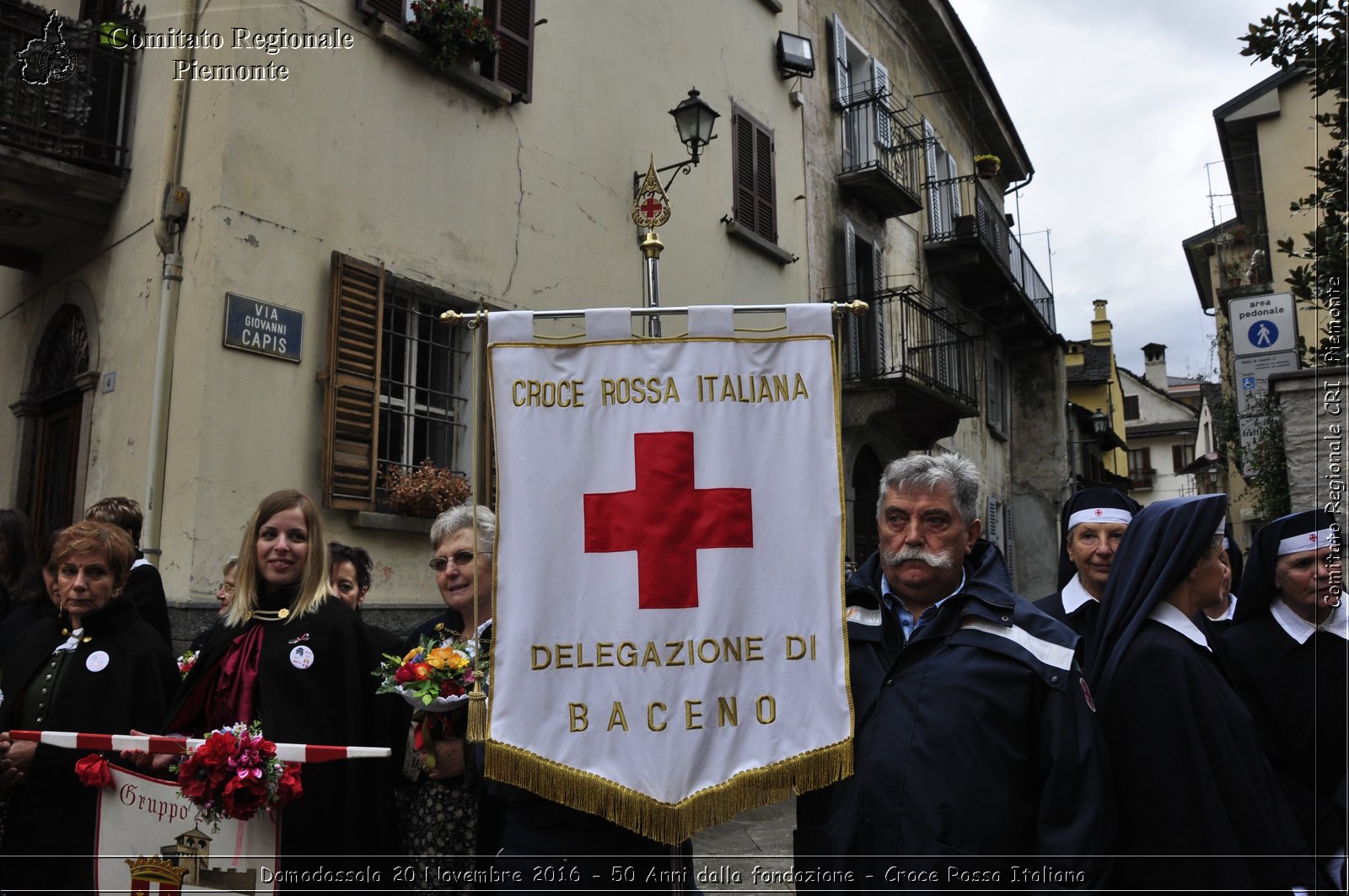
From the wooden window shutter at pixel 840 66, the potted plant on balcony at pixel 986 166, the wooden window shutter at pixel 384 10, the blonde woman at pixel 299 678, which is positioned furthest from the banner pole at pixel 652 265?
the potted plant on balcony at pixel 986 166

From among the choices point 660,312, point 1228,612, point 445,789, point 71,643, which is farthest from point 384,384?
point 1228,612

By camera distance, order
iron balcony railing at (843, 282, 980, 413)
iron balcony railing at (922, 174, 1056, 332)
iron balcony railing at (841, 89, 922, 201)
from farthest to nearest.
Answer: iron balcony railing at (922, 174, 1056, 332), iron balcony railing at (841, 89, 922, 201), iron balcony railing at (843, 282, 980, 413)

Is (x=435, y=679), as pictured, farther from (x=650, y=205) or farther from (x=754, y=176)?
(x=754, y=176)

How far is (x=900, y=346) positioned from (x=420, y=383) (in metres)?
8.59

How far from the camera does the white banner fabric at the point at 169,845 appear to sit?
309 cm

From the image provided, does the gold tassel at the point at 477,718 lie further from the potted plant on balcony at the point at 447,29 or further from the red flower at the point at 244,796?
the potted plant on balcony at the point at 447,29

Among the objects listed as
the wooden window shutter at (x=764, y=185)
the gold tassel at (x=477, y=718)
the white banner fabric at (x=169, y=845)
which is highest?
the wooden window shutter at (x=764, y=185)

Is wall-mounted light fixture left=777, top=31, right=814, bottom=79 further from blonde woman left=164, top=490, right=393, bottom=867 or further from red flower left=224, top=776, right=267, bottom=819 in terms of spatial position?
red flower left=224, top=776, right=267, bottom=819

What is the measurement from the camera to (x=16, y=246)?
8.15 meters

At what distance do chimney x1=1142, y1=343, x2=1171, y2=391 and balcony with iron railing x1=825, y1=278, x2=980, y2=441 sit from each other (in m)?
49.8

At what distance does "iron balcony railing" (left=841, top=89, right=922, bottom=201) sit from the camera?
1434 centimetres

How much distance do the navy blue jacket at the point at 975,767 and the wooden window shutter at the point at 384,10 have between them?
685 centimetres

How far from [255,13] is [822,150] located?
28.1ft

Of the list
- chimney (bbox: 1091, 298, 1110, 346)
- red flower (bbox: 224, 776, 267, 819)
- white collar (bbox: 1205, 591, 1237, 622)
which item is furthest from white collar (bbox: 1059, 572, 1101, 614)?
chimney (bbox: 1091, 298, 1110, 346)
